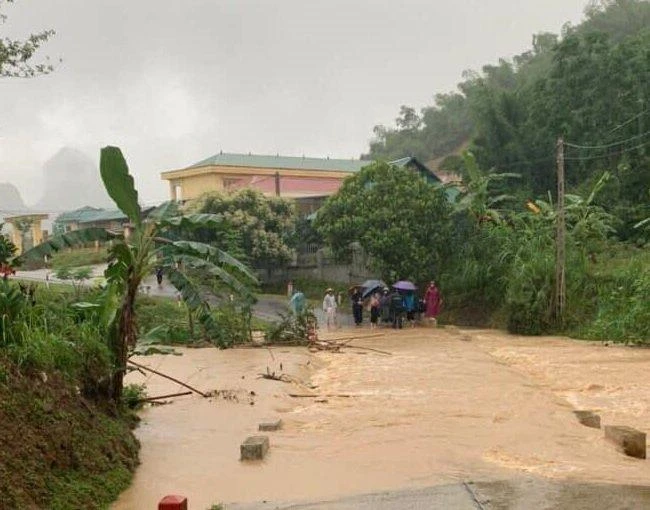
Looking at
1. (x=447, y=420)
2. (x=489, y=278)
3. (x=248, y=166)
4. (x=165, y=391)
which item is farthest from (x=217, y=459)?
(x=248, y=166)

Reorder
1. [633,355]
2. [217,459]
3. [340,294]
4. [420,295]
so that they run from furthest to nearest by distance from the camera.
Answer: [340,294]
[420,295]
[633,355]
[217,459]

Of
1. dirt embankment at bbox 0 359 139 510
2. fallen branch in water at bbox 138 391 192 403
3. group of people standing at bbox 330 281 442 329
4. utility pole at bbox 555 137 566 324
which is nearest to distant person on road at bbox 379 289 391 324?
group of people standing at bbox 330 281 442 329

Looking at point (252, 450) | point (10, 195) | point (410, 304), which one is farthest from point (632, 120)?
point (10, 195)

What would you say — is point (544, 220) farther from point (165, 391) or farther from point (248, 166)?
point (248, 166)

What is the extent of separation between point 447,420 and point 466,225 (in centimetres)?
1693

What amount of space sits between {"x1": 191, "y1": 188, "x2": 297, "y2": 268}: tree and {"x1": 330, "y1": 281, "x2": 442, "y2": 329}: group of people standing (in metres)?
8.38

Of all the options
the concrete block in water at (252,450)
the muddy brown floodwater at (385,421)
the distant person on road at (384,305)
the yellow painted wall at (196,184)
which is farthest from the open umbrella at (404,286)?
the yellow painted wall at (196,184)

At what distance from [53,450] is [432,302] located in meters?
19.1

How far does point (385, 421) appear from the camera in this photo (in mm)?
10336

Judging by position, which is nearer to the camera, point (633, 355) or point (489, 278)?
point (633, 355)

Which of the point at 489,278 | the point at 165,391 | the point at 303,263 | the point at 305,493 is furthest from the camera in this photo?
the point at 303,263

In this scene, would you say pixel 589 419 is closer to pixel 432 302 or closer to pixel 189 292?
pixel 189 292

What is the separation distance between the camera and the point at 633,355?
56.9 ft

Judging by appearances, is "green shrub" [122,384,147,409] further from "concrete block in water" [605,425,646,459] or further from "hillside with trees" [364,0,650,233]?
"hillside with trees" [364,0,650,233]
